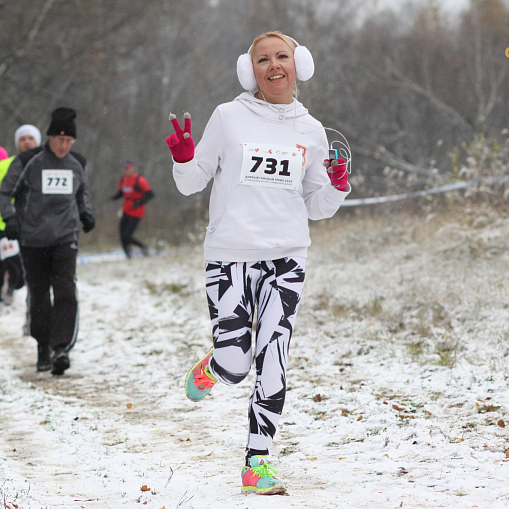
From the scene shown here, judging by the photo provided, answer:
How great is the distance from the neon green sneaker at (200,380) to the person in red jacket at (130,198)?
34.9 feet

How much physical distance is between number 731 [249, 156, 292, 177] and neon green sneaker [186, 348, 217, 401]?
1000 mm

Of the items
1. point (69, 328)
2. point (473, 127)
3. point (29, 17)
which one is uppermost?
point (29, 17)

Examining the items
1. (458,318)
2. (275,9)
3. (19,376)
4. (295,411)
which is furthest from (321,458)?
(275,9)

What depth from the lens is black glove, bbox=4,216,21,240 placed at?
586 centimetres

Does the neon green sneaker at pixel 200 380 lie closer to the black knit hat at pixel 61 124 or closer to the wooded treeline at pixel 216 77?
the black knit hat at pixel 61 124

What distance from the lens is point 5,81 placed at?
17859mm

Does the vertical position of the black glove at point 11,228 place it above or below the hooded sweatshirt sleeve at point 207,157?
below

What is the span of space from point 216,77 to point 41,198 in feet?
82.1

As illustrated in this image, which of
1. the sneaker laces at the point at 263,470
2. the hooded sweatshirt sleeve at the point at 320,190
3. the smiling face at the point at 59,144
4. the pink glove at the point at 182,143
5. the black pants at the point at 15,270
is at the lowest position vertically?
the sneaker laces at the point at 263,470

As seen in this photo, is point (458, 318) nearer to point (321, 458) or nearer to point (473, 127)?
point (321, 458)

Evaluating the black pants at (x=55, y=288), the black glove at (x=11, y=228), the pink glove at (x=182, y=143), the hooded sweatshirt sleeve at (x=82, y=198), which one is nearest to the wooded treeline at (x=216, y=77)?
the hooded sweatshirt sleeve at (x=82, y=198)

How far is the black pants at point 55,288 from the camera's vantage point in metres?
6.07

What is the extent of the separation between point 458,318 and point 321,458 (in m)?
3.02

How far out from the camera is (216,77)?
98.4 feet
